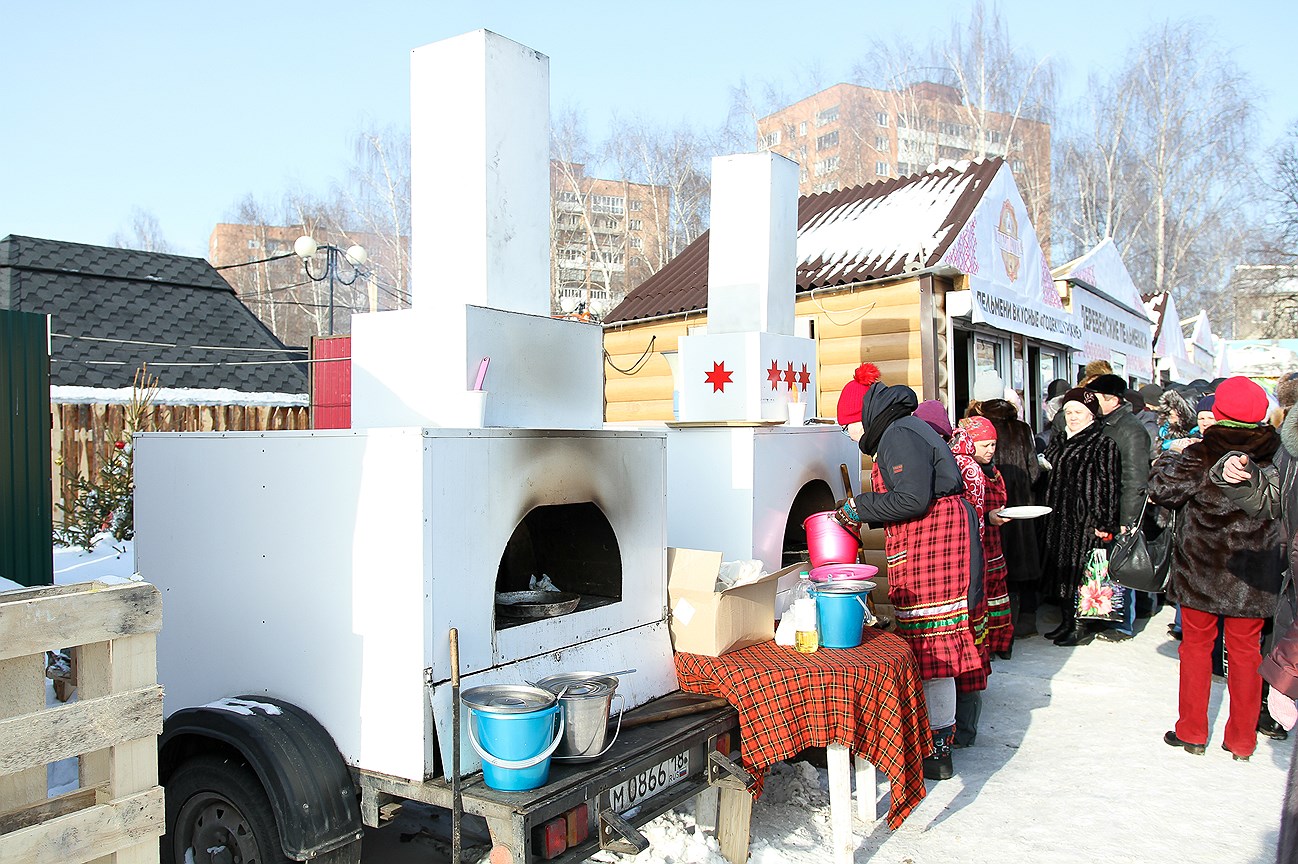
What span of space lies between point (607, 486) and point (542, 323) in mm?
746

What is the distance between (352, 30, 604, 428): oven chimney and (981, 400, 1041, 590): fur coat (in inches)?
176

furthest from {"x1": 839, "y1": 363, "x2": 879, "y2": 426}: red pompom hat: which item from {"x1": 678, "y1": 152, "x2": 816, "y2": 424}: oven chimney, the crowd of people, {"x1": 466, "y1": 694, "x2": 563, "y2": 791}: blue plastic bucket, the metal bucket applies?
{"x1": 466, "y1": 694, "x2": 563, "y2": 791}: blue plastic bucket

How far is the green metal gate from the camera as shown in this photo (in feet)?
18.1

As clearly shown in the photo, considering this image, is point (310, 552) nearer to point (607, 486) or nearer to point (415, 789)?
point (415, 789)

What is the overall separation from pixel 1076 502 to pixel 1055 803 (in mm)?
3250

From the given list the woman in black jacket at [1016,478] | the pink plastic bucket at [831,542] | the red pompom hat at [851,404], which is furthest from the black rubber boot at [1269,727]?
the red pompom hat at [851,404]

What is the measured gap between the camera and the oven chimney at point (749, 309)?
5414 mm

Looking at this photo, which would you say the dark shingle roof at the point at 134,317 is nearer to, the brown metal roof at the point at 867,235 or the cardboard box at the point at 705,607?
the brown metal roof at the point at 867,235

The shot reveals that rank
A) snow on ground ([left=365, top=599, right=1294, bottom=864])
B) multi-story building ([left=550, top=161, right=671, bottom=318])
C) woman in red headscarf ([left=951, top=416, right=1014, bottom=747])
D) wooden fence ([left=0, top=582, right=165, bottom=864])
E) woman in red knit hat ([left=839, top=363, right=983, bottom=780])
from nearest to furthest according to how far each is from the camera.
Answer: wooden fence ([left=0, top=582, right=165, bottom=864]), snow on ground ([left=365, top=599, right=1294, bottom=864]), woman in red knit hat ([left=839, top=363, right=983, bottom=780]), woman in red headscarf ([left=951, top=416, right=1014, bottom=747]), multi-story building ([left=550, top=161, right=671, bottom=318])

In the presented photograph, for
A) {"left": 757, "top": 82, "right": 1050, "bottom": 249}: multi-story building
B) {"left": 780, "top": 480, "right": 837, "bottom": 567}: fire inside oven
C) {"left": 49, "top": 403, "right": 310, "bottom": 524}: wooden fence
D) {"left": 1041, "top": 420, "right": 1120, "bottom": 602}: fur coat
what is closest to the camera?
{"left": 780, "top": 480, "right": 837, "bottom": 567}: fire inside oven

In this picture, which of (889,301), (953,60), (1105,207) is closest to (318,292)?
(953,60)

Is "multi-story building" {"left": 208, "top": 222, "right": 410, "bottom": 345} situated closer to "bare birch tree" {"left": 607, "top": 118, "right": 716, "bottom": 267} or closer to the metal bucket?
"bare birch tree" {"left": 607, "top": 118, "right": 716, "bottom": 267}

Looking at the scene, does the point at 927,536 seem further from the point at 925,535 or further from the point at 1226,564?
the point at 1226,564

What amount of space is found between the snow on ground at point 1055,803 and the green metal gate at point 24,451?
A: 78.0 inches
